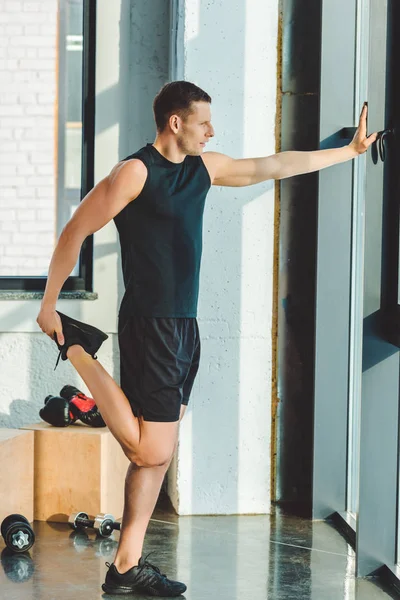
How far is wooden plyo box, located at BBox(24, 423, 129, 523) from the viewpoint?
4191 millimetres

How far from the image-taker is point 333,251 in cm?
427

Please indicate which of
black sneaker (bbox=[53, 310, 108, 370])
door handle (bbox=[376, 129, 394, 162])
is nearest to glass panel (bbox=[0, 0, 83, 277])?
black sneaker (bbox=[53, 310, 108, 370])

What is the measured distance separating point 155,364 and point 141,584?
28.6 inches

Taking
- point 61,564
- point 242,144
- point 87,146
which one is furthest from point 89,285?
point 61,564

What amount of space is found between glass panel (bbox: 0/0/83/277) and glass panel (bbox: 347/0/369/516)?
1.32 m

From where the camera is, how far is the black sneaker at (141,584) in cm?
334

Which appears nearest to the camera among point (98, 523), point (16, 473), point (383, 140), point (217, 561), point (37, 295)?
point (383, 140)

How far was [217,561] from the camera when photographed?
3.73m

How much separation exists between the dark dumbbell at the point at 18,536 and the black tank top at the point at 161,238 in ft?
3.34

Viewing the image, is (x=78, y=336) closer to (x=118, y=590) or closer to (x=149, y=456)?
(x=149, y=456)

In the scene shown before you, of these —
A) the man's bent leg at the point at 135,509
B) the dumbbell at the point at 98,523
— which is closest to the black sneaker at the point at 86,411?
the dumbbell at the point at 98,523

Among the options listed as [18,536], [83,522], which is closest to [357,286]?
[83,522]

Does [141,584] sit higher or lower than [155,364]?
lower

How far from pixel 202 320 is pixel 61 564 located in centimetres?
Answer: 119
